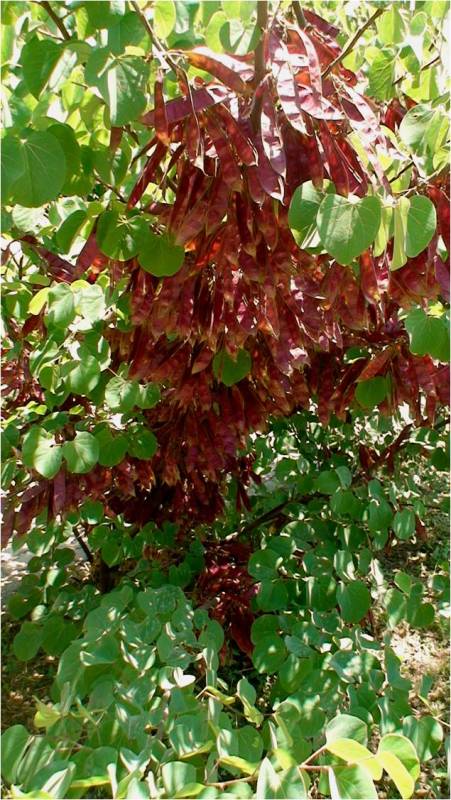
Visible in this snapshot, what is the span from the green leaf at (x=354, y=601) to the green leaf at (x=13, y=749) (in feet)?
2.56

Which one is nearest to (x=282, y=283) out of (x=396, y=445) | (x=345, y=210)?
(x=345, y=210)

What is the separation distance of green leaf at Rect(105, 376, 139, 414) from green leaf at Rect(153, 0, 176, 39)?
76cm

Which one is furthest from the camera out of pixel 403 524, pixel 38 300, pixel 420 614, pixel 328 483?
pixel 328 483

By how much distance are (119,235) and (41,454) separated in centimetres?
55

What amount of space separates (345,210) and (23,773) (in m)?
0.85

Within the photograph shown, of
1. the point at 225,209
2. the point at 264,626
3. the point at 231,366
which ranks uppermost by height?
the point at 225,209

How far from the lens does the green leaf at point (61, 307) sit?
125cm

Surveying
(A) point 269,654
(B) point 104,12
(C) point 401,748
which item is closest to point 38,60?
(B) point 104,12

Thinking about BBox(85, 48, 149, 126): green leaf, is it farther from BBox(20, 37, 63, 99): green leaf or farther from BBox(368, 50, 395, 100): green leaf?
BBox(368, 50, 395, 100): green leaf

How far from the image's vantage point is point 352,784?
2.82 ft

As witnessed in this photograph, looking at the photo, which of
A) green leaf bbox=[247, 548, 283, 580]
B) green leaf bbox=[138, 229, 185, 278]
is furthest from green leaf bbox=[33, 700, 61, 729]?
green leaf bbox=[247, 548, 283, 580]

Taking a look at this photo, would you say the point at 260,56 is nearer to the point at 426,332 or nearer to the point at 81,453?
Result: the point at 426,332

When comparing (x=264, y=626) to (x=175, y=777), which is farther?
(x=264, y=626)

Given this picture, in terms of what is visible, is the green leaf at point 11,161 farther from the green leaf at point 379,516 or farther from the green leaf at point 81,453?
the green leaf at point 379,516
